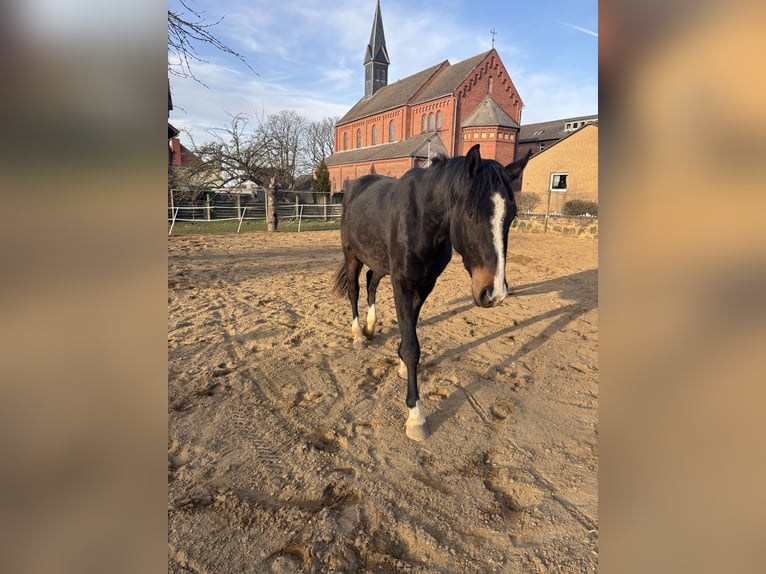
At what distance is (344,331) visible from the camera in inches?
189

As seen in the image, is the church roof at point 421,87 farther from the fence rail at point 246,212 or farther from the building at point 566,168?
the fence rail at point 246,212

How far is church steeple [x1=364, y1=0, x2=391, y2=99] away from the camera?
4934 cm

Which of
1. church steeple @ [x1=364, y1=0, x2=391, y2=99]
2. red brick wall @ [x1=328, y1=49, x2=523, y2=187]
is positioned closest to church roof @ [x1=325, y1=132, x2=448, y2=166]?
red brick wall @ [x1=328, y1=49, x2=523, y2=187]

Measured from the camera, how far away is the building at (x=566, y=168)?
2039 cm

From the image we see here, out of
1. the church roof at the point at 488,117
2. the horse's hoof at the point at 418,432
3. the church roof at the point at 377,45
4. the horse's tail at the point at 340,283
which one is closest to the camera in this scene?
the horse's hoof at the point at 418,432

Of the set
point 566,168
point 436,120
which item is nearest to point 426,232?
point 566,168

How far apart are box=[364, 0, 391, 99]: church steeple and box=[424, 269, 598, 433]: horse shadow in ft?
159

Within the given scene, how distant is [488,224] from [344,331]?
9.77 ft

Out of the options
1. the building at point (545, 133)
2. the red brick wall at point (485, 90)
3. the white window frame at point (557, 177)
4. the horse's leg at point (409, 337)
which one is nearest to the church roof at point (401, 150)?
the red brick wall at point (485, 90)

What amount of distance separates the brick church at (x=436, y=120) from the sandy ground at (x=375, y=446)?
2682 cm

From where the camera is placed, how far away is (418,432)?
277cm
